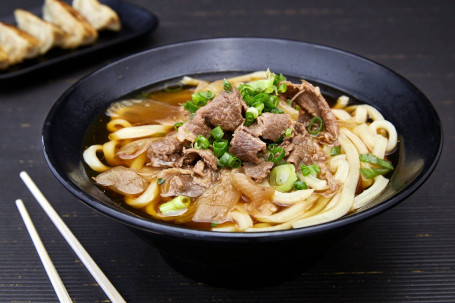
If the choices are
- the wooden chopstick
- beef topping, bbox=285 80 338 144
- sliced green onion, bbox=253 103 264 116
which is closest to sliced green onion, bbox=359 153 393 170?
beef topping, bbox=285 80 338 144

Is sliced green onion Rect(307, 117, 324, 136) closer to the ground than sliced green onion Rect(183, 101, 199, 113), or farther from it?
closer to the ground

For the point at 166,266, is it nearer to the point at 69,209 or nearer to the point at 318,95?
the point at 69,209

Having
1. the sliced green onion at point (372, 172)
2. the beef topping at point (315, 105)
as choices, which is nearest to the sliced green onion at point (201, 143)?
the beef topping at point (315, 105)

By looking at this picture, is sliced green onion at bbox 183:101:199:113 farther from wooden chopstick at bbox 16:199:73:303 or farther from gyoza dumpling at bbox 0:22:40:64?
gyoza dumpling at bbox 0:22:40:64

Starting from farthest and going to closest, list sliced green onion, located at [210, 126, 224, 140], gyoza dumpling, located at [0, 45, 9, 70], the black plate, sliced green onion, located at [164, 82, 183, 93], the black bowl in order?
the black plate, gyoza dumpling, located at [0, 45, 9, 70], sliced green onion, located at [164, 82, 183, 93], sliced green onion, located at [210, 126, 224, 140], the black bowl

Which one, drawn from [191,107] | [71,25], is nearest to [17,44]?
[71,25]
